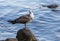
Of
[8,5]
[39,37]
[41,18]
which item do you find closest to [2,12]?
[8,5]

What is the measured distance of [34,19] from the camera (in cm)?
2059

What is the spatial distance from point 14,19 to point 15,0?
6318 millimetres

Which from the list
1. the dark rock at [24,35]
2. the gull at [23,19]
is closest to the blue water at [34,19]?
the gull at [23,19]

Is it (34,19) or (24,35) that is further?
(34,19)

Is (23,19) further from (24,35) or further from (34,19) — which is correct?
(24,35)

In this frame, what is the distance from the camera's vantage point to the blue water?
1696cm

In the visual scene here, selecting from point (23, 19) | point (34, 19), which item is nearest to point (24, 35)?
point (23, 19)

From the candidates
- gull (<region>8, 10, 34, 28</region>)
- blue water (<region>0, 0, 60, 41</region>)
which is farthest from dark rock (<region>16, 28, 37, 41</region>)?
gull (<region>8, 10, 34, 28</region>)

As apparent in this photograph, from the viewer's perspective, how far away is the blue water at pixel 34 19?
17.0 m

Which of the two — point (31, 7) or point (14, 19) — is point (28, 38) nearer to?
point (14, 19)

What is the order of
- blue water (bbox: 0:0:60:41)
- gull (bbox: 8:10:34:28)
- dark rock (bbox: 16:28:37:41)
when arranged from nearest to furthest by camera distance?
dark rock (bbox: 16:28:37:41), blue water (bbox: 0:0:60:41), gull (bbox: 8:10:34:28)

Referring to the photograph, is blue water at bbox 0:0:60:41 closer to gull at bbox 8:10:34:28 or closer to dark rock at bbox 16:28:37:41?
gull at bbox 8:10:34:28

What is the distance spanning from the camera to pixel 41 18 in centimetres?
2088

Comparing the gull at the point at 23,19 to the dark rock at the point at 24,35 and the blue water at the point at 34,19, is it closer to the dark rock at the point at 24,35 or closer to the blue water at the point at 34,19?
the blue water at the point at 34,19
